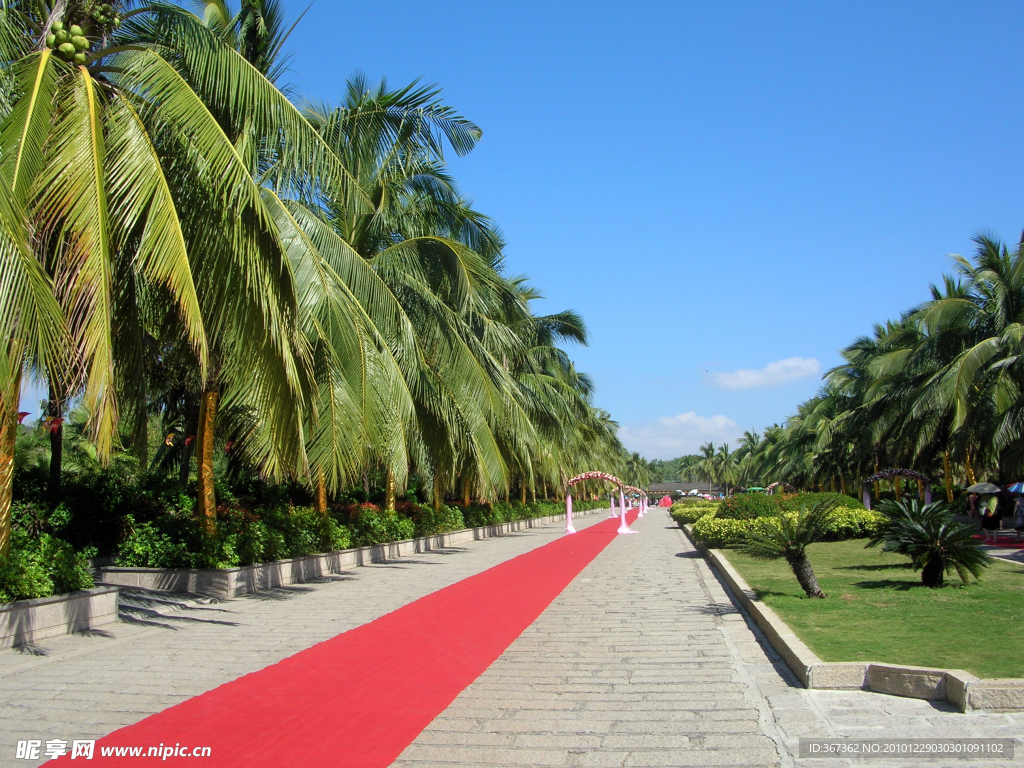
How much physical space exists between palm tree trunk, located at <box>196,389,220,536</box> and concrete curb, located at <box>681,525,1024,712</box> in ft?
27.9

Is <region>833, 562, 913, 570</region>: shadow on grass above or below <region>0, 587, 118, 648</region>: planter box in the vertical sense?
below

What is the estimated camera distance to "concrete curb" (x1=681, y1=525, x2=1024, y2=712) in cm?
538

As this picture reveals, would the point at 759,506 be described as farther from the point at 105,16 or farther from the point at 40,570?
the point at 105,16

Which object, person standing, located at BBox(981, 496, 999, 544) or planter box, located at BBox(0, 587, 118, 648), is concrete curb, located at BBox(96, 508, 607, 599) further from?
person standing, located at BBox(981, 496, 999, 544)

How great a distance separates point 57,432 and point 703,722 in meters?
13.5

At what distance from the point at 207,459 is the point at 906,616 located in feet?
32.3

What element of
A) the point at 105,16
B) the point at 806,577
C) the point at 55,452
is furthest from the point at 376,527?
the point at 105,16

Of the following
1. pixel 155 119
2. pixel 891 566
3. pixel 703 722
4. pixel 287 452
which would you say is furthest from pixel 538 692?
pixel 891 566

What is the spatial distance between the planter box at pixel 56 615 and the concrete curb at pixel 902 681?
7364mm

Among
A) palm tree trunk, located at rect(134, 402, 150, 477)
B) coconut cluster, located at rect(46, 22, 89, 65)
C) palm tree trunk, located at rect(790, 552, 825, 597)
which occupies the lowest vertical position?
palm tree trunk, located at rect(790, 552, 825, 597)

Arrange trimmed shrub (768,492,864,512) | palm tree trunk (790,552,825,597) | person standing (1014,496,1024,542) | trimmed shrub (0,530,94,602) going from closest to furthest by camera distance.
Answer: trimmed shrub (0,530,94,602) → palm tree trunk (790,552,825,597) → trimmed shrub (768,492,864,512) → person standing (1014,496,1024,542)

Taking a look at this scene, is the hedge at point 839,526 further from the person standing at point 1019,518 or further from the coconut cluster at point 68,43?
the coconut cluster at point 68,43

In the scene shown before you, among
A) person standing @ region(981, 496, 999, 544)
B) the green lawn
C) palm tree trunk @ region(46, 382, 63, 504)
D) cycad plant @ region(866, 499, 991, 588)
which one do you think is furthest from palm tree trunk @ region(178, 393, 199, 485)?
person standing @ region(981, 496, 999, 544)

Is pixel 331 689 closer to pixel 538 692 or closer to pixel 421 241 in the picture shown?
pixel 538 692
